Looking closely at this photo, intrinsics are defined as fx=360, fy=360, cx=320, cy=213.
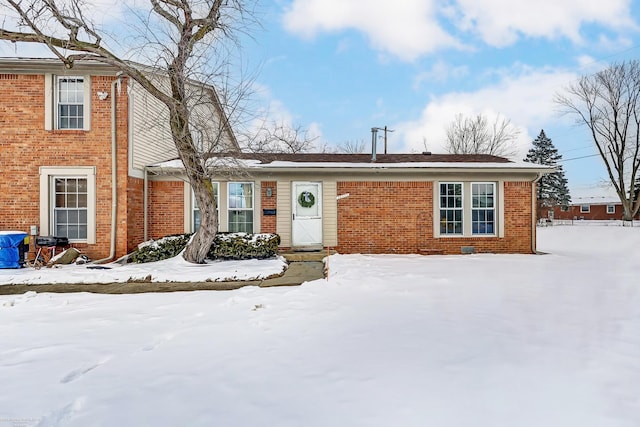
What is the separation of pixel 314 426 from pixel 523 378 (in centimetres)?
181

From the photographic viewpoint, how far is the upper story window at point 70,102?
9.32 meters

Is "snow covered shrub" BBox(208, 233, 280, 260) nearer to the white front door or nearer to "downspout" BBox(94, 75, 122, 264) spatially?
the white front door

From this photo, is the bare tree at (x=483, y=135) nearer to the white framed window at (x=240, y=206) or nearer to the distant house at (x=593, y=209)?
the distant house at (x=593, y=209)

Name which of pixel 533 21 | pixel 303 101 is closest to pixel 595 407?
pixel 533 21

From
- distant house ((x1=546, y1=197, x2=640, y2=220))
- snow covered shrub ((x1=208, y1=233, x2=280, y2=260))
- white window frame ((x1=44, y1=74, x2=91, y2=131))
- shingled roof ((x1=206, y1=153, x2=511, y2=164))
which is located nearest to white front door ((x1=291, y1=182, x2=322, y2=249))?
shingled roof ((x1=206, y1=153, x2=511, y2=164))

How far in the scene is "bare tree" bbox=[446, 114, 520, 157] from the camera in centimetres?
3083

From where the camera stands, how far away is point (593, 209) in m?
45.7

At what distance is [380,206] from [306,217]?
2248 mm

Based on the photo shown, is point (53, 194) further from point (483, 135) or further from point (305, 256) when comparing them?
point (483, 135)

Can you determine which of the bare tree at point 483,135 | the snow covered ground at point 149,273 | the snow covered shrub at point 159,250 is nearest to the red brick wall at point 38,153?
the snow covered shrub at point 159,250

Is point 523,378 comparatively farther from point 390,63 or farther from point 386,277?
point 390,63

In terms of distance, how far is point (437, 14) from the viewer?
37.5 ft

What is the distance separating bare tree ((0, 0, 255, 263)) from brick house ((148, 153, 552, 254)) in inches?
82.4

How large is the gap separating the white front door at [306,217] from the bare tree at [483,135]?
2477 centimetres
